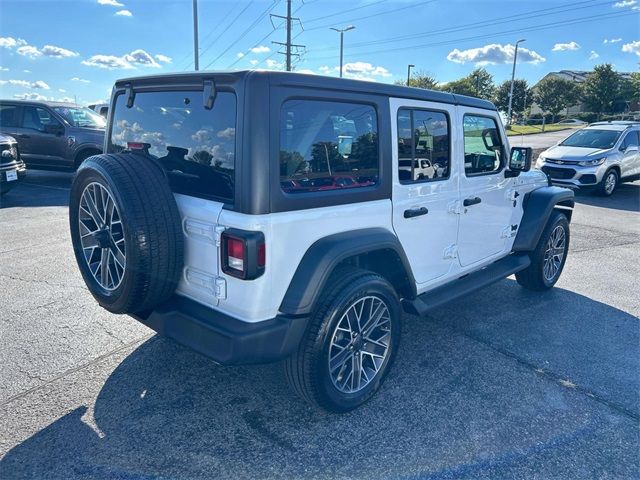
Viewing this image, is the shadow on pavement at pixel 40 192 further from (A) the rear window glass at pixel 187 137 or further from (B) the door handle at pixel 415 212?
(B) the door handle at pixel 415 212

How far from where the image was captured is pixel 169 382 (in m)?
3.06

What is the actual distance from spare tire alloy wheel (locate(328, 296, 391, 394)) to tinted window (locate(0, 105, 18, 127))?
35.7 ft

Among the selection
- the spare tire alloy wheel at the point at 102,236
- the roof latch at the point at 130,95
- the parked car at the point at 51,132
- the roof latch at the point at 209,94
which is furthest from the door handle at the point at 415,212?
the parked car at the point at 51,132

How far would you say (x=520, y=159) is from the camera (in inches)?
161

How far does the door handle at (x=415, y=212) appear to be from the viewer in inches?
121

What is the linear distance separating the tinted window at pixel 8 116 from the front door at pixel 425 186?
1064 centimetres

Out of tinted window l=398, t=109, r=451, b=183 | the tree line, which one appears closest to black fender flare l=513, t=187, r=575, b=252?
tinted window l=398, t=109, r=451, b=183

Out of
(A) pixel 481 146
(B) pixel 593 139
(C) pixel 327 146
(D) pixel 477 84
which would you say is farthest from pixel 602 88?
(C) pixel 327 146

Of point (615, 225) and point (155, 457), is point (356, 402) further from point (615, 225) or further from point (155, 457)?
point (615, 225)

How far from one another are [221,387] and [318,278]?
115cm

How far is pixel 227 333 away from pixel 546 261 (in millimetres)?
3756

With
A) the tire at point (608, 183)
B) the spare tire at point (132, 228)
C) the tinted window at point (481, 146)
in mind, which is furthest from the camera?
the tire at point (608, 183)

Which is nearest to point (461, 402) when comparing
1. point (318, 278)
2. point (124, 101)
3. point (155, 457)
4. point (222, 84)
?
point (318, 278)

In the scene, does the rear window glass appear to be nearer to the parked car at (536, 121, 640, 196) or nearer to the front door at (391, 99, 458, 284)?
the front door at (391, 99, 458, 284)
